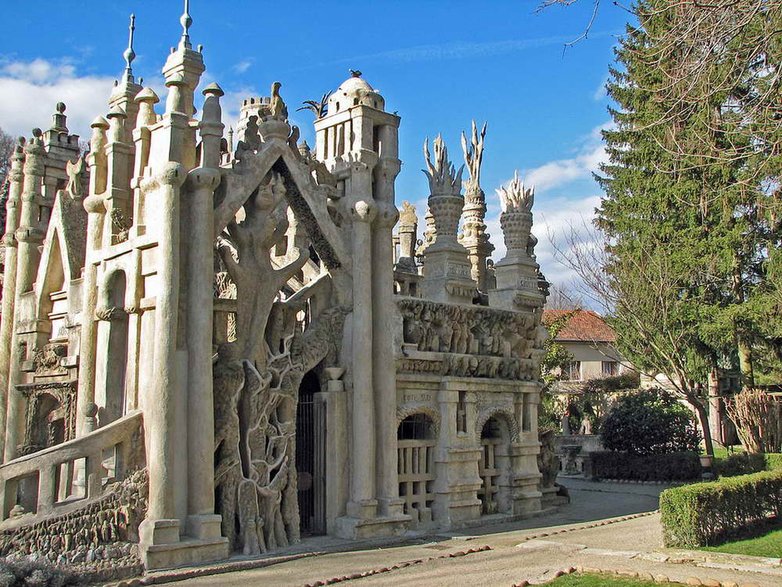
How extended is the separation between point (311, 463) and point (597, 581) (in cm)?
596

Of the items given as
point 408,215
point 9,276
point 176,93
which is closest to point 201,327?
point 176,93

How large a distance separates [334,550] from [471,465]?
171 inches

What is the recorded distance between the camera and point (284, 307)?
14.6 metres

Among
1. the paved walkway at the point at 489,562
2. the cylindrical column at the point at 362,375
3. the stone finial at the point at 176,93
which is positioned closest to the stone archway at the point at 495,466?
the paved walkway at the point at 489,562

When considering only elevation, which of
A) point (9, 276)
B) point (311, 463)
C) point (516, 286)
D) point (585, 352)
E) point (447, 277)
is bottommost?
point (311, 463)

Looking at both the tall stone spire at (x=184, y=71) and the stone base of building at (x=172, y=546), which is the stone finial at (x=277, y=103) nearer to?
the tall stone spire at (x=184, y=71)

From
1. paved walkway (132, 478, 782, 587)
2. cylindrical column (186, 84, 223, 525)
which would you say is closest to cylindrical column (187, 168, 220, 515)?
cylindrical column (186, 84, 223, 525)

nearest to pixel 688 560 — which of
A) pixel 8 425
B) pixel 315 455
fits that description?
pixel 315 455

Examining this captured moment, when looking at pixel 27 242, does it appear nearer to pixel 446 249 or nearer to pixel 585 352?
pixel 446 249

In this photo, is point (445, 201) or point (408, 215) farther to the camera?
point (408, 215)

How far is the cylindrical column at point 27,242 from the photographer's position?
1769cm

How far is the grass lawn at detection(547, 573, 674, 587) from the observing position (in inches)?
428

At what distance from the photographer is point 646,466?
27.2m

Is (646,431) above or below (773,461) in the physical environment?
above
